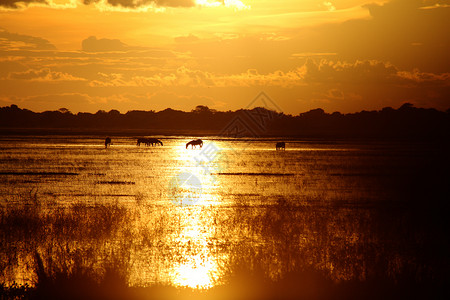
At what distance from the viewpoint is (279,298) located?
32.2 ft

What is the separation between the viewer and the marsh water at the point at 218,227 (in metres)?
11.5

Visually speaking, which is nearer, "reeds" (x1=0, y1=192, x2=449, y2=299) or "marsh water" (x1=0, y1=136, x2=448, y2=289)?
"reeds" (x1=0, y1=192, x2=449, y2=299)

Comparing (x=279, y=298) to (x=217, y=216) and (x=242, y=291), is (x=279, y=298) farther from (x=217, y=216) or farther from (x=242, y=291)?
(x=217, y=216)

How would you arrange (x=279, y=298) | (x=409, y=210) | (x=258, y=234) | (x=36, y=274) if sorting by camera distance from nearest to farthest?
(x=279, y=298) → (x=36, y=274) → (x=258, y=234) → (x=409, y=210)

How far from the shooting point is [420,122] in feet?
614

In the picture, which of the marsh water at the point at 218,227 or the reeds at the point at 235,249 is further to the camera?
the marsh water at the point at 218,227

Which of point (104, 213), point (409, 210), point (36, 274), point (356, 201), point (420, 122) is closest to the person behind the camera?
point (36, 274)

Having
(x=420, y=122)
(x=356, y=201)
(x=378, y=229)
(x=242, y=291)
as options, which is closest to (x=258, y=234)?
(x=378, y=229)

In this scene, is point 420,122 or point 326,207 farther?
point 420,122

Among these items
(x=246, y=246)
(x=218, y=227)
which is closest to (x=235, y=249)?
(x=246, y=246)

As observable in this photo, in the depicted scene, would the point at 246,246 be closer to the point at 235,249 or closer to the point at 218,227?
the point at 235,249

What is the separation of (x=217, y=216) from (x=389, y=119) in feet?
624

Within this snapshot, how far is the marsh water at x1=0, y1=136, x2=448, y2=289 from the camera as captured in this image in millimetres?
11523

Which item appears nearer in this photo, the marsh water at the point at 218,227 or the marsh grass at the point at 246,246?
the marsh grass at the point at 246,246
